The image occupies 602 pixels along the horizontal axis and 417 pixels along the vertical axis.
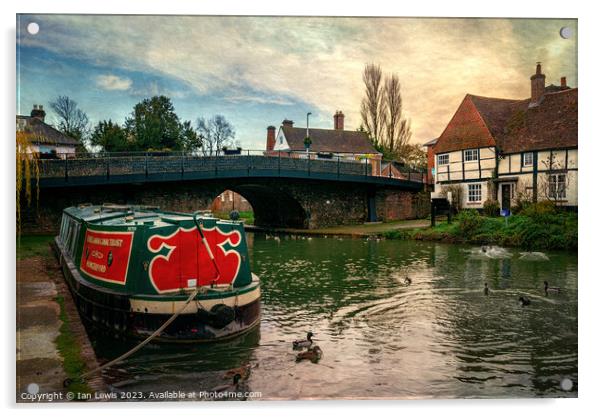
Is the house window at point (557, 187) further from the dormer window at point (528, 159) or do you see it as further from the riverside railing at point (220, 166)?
the riverside railing at point (220, 166)

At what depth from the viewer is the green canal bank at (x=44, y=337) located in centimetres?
504

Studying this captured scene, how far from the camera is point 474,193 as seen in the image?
14.2m

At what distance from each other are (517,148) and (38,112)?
33.5ft

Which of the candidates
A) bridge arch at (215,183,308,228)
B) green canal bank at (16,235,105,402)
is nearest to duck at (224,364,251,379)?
green canal bank at (16,235,105,402)

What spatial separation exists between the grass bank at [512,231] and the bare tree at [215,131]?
5.40 metres

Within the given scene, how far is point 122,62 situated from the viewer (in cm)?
664

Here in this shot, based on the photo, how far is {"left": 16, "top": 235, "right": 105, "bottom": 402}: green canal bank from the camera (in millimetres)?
5043

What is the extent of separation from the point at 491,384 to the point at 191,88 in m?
5.52

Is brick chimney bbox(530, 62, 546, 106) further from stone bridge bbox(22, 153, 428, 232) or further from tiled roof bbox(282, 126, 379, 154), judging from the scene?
stone bridge bbox(22, 153, 428, 232)

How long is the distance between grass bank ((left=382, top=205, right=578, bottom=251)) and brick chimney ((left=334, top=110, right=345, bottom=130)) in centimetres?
369

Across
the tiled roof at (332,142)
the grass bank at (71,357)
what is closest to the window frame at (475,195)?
the tiled roof at (332,142)

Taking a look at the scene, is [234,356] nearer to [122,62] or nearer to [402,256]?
[122,62]

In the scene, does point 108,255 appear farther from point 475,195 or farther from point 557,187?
point 475,195

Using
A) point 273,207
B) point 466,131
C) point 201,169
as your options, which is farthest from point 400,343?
point 273,207
